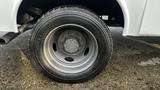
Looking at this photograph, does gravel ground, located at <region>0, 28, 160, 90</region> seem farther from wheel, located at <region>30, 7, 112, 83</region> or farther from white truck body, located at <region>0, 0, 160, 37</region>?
white truck body, located at <region>0, 0, 160, 37</region>

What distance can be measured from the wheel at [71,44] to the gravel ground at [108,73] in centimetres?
20

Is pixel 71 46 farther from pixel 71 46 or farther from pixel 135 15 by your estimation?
pixel 135 15

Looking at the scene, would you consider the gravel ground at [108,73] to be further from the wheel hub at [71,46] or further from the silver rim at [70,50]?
the wheel hub at [71,46]

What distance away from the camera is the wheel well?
3.89 metres

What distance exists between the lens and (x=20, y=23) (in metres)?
4.02

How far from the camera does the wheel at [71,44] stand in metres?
3.47

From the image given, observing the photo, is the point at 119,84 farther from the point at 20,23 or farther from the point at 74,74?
the point at 20,23

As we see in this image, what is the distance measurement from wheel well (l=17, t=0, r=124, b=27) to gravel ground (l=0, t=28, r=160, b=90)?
662 millimetres

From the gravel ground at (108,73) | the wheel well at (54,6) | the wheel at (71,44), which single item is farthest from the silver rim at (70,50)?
the wheel well at (54,6)

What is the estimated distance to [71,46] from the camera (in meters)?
3.79

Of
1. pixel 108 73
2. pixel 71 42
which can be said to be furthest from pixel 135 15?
pixel 108 73

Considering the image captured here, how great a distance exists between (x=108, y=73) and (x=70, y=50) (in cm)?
67

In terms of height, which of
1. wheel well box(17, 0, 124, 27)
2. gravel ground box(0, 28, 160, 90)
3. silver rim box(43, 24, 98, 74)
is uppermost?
wheel well box(17, 0, 124, 27)

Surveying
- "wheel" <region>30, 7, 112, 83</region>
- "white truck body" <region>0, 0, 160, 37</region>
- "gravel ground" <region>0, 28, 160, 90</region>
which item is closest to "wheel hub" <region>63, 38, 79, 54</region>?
"wheel" <region>30, 7, 112, 83</region>
